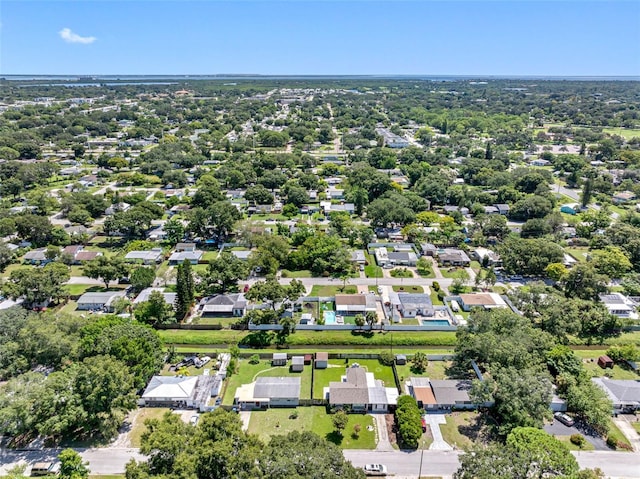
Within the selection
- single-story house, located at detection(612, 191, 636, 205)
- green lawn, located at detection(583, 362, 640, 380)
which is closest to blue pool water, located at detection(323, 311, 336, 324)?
green lawn, located at detection(583, 362, 640, 380)

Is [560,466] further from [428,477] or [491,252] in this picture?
[491,252]

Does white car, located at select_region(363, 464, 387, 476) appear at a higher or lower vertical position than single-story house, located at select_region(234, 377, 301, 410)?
lower

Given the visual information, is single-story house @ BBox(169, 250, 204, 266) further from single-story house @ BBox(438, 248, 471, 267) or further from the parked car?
the parked car

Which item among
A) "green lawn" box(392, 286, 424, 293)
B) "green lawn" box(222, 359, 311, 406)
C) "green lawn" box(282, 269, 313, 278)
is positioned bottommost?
"green lawn" box(222, 359, 311, 406)

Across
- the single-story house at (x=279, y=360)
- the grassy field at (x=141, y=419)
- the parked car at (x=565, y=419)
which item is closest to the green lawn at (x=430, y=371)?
the parked car at (x=565, y=419)

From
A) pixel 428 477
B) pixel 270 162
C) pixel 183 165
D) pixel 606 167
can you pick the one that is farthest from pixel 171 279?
pixel 606 167

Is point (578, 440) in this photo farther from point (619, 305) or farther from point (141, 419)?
point (141, 419)
